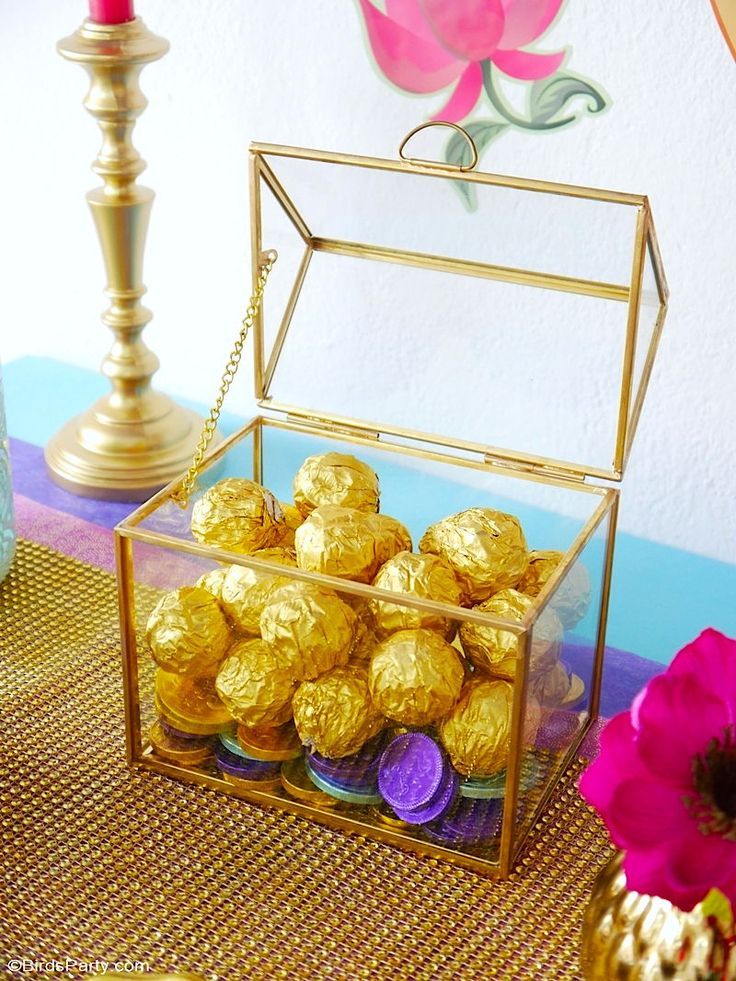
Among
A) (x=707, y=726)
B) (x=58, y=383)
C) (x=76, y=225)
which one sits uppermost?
(x=707, y=726)

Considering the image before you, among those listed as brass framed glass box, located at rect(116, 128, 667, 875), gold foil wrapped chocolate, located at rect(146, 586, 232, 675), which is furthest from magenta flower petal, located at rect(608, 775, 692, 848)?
gold foil wrapped chocolate, located at rect(146, 586, 232, 675)

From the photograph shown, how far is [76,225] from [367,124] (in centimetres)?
41

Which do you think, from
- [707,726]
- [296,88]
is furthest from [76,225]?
[707,726]

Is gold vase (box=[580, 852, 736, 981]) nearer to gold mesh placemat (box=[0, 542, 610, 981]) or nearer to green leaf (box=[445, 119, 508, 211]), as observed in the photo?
gold mesh placemat (box=[0, 542, 610, 981])

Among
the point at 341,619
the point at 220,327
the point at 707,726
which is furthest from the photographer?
the point at 220,327

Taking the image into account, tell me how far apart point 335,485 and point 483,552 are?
0.39 feet

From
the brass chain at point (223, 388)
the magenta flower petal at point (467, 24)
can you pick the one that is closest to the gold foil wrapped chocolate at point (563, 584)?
the brass chain at point (223, 388)

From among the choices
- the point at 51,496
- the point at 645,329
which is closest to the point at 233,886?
the point at 645,329

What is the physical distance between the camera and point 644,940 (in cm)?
56

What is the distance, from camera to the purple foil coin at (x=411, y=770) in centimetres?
75

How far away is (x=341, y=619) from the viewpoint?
29.2 inches

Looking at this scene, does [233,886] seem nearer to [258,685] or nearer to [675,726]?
[258,685]

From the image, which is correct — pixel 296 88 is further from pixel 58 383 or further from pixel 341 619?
pixel 341 619

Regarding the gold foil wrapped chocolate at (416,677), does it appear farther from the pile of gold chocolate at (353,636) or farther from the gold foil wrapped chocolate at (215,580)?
the gold foil wrapped chocolate at (215,580)
